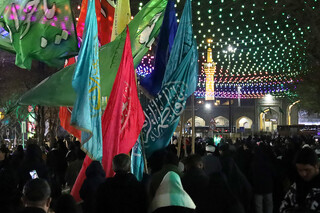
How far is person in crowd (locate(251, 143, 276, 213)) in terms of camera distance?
9.36 meters

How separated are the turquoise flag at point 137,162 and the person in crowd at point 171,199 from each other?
142 inches

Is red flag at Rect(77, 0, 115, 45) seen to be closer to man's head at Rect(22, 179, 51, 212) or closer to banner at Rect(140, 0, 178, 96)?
banner at Rect(140, 0, 178, 96)

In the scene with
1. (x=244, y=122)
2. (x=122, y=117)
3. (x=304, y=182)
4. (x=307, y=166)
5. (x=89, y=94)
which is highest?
(x=244, y=122)

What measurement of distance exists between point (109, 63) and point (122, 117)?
6.17 feet

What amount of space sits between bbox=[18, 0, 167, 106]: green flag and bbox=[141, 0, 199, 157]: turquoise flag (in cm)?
104

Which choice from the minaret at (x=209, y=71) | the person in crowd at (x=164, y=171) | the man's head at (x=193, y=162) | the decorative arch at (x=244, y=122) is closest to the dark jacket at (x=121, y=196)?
the person in crowd at (x=164, y=171)

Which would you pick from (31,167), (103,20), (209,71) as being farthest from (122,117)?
(209,71)

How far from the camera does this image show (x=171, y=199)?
418cm

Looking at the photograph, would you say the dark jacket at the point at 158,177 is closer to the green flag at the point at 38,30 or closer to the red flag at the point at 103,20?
the green flag at the point at 38,30

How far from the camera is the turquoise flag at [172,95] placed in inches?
333

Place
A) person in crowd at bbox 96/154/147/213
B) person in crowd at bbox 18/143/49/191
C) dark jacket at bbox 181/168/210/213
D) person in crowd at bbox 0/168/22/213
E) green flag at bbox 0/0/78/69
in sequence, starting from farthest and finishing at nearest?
green flag at bbox 0/0/78/69 < person in crowd at bbox 18/143/49/191 < dark jacket at bbox 181/168/210/213 < person in crowd at bbox 96/154/147/213 < person in crowd at bbox 0/168/22/213

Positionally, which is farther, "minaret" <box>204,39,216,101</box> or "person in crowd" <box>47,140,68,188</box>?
"minaret" <box>204,39,216,101</box>

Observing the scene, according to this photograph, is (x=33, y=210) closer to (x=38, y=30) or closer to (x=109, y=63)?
(x=109, y=63)

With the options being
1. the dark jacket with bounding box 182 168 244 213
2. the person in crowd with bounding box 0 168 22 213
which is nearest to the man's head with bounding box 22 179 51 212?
the person in crowd with bounding box 0 168 22 213
